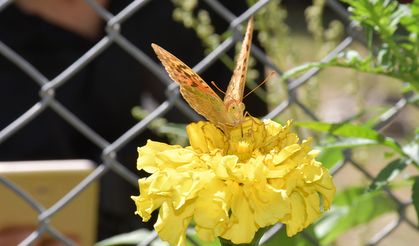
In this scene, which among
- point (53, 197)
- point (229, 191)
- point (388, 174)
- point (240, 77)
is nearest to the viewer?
point (229, 191)

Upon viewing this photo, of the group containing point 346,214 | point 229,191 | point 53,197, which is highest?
point 53,197

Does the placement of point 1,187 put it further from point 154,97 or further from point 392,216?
point 392,216

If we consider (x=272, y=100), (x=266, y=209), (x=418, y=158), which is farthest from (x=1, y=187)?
(x=266, y=209)

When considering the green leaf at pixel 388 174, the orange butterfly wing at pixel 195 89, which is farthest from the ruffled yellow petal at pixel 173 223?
the green leaf at pixel 388 174

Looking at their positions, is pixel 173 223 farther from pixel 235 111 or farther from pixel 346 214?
pixel 346 214

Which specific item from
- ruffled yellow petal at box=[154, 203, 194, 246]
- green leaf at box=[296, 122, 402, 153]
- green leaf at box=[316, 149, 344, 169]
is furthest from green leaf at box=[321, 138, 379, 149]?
ruffled yellow petal at box=[154, 203, 194, 246]

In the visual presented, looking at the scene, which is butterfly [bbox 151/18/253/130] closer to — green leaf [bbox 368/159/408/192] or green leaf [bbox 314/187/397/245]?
green leaf [bbox 368/159/408/192]

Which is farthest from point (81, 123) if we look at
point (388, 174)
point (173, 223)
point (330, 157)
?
point (173, 223)
